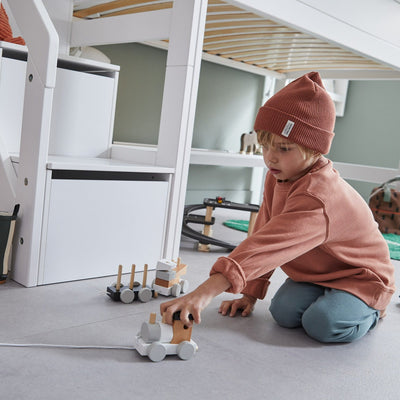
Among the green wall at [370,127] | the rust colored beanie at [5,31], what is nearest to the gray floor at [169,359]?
the rust colored beanie at [5,31]

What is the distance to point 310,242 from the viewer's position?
1.05m

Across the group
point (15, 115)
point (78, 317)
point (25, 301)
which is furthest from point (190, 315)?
point (15, 115)

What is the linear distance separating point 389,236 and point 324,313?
173 cm

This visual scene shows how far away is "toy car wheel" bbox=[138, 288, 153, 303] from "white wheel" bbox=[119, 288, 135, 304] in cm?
2

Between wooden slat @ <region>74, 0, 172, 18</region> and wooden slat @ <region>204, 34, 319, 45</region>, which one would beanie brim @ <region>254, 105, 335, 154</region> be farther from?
wooden slat @ <region>204, 34, 319, 45</region>

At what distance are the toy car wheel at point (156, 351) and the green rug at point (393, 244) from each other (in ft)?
5.08

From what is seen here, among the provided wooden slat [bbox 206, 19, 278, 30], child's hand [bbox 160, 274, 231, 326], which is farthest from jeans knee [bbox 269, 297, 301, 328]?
wooden slat [bbox 206, 19, 278, 30]

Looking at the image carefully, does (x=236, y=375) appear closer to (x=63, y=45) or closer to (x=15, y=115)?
(x=15, y=115)

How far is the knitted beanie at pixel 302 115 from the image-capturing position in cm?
106

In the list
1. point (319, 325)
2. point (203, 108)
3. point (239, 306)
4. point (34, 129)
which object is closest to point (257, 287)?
point (239, 306)

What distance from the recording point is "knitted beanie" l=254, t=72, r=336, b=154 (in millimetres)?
1061

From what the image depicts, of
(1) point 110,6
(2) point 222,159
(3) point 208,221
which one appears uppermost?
(1) point 110,6

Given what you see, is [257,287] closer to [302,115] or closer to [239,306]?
[239,306]

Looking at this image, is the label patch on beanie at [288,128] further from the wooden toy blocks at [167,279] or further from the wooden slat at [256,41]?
the wooden slat at [256,41]
